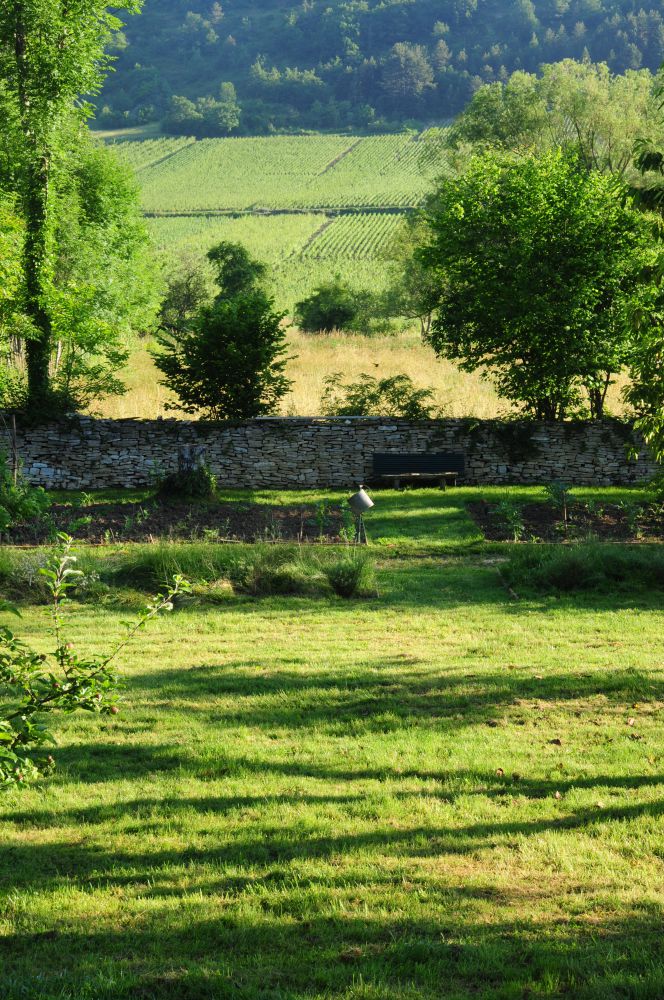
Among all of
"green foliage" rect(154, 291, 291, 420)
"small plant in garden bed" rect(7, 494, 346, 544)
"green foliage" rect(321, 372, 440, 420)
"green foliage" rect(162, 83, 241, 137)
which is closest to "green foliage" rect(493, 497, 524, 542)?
"small plant in garden bed" rect(7, 494, 346, 544)

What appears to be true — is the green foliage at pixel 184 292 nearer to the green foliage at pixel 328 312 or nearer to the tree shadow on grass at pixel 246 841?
the green foliage at pixel 328 312

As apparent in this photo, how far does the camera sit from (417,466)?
67.1 feet

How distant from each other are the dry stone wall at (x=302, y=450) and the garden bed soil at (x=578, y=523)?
334 cm

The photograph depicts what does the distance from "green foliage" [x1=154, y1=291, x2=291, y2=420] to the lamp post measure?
6092mm

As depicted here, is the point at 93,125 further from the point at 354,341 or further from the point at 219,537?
the point at 219,537

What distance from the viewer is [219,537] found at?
50.2ft

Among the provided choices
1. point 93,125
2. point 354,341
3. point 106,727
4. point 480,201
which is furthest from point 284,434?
point 93,125

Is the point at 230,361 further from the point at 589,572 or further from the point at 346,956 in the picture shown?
the point at 346,956

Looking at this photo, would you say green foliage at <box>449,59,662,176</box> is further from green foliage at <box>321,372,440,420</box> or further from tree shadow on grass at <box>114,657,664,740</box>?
tree shadow on grass at <box>114,657,664,740</box>

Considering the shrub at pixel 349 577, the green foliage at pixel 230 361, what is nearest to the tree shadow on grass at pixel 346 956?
→ the shrub at pixel 349 577

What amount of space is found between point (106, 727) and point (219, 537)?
7816 millimetres

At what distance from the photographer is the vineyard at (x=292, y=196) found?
76812mm

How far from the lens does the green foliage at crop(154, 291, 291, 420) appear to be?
21375 mm

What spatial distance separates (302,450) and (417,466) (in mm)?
2591
